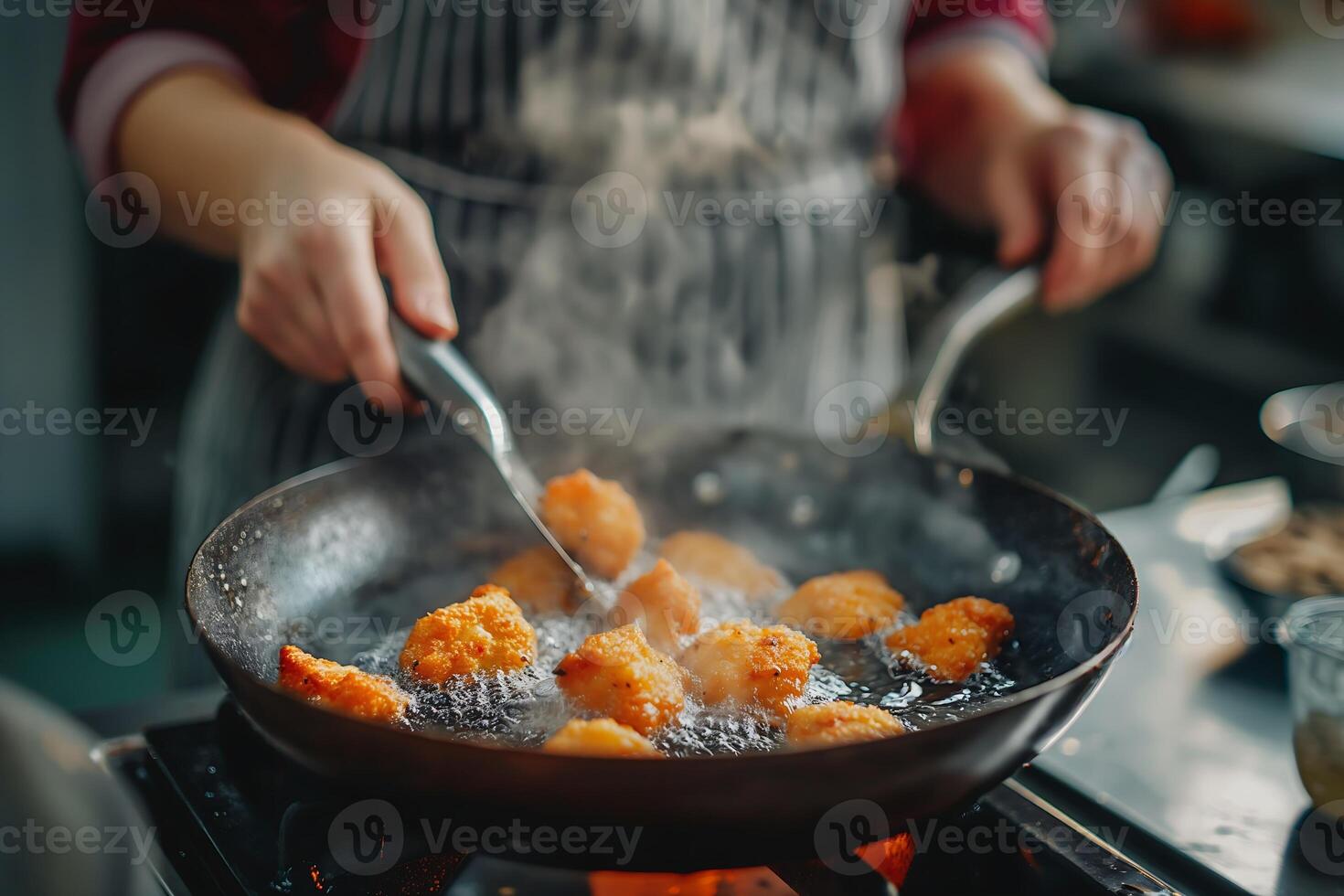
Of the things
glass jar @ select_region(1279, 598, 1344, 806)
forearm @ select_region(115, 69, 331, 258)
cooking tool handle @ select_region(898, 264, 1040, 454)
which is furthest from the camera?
cooking tool handle @ select_region(898, 264, 1040, 454)

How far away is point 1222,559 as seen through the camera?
152 centimetres

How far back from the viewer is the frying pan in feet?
2.36

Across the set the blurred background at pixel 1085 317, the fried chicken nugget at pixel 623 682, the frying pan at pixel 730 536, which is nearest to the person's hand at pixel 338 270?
the frying pan at pixel 730 536

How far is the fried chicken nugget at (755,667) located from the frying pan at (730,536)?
10 cm

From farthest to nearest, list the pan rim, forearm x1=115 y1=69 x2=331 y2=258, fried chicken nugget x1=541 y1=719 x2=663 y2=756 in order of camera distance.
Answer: forearm x1=115 y1=69 x2=331 y2=258
fried chicken nugget x1=541 y1=719 x2=663 y2=756
the pan rim

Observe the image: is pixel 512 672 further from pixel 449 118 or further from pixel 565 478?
pixel 449 118

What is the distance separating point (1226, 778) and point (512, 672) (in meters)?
0.70

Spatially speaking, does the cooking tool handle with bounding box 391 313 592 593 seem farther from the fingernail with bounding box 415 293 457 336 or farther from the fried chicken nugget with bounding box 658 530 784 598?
the fried chicken nugget with bounding box 658 530 784 598

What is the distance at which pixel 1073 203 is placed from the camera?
1624 mm

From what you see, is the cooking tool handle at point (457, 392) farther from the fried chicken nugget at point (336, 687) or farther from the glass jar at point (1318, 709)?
the glass jar at point (1318, 709)

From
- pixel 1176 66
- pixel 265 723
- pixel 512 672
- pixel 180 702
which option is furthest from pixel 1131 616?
pixel 1176 66

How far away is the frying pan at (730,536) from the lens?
0.72m

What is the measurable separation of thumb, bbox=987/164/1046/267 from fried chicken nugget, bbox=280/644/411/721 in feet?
3.59

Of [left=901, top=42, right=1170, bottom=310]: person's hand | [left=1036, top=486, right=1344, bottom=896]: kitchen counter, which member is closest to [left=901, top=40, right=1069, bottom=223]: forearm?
[left=901, top=42, right=1170, bottom=310]: person's hand
